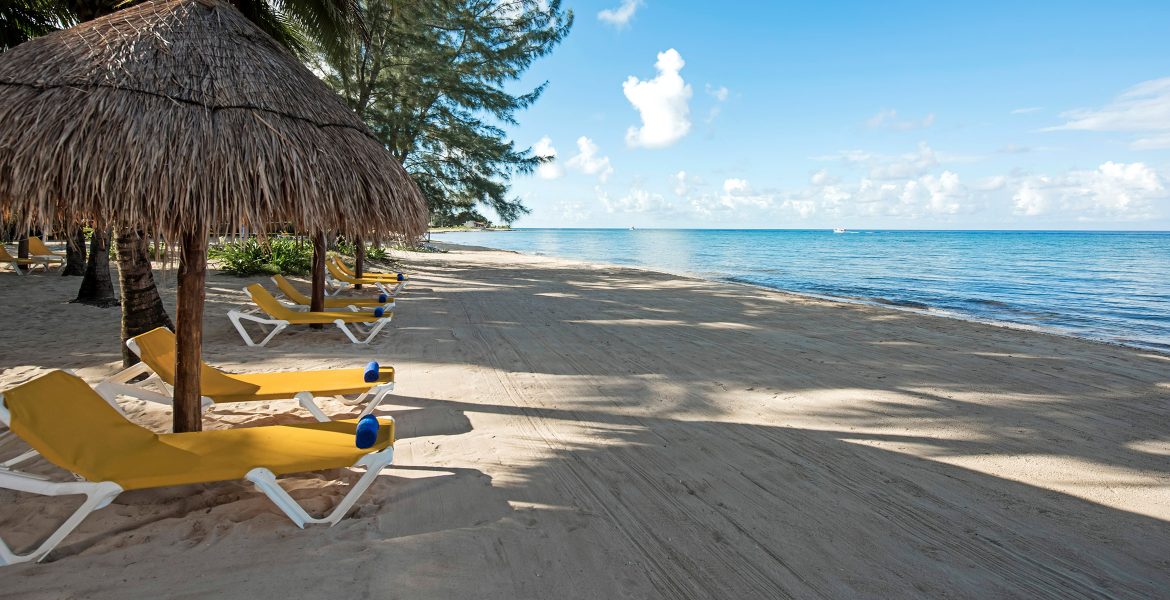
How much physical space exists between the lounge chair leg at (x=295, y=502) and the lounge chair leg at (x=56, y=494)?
54 cm

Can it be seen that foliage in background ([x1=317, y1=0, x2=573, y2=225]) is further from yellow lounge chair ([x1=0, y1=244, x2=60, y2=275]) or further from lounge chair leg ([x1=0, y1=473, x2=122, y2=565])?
lounge chair leg ([x1=0, y1=473, x2=122, y2=565])

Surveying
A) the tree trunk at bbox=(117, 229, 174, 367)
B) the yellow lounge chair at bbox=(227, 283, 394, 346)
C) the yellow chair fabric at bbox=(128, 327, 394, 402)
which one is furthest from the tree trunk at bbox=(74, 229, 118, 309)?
the yellow chair fabric at bbox=(128, 327, 394, 402)

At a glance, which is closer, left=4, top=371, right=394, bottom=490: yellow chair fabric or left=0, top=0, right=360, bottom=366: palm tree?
left=4, top=371, right=394, bottom=490: yellow chair fabric

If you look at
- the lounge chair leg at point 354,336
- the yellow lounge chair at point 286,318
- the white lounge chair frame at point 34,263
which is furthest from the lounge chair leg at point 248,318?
the white lounge chair frame at point 34,263

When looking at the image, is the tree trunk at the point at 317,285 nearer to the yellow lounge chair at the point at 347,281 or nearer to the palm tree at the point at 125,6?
the palm tree at the point at 125,6

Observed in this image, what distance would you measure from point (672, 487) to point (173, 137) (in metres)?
3.14

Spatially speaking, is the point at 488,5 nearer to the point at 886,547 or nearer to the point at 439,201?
the point at 439,201

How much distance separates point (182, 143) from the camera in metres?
2.63

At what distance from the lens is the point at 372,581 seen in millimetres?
2334

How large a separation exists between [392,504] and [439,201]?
17320 mm

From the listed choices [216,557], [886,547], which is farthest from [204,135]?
[886,547]

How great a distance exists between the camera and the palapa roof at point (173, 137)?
2590mm

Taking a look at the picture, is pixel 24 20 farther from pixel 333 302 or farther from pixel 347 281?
pixel 333 302

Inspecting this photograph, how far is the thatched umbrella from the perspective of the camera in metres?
2.59
